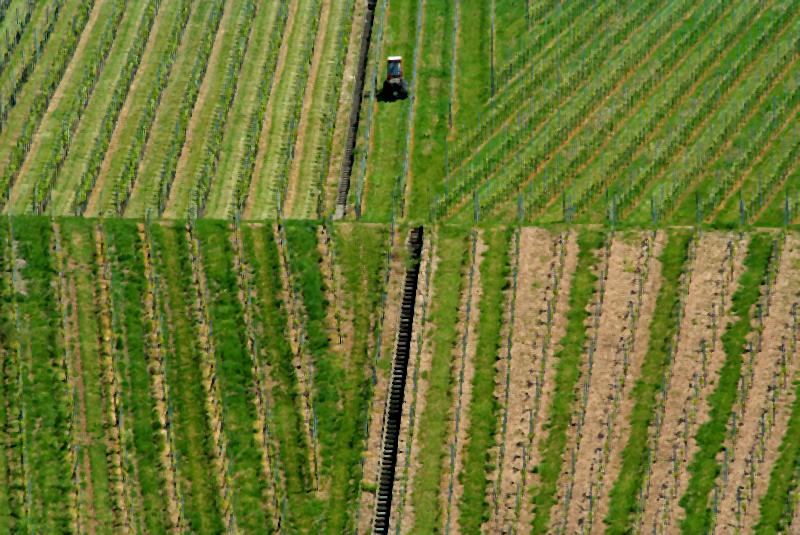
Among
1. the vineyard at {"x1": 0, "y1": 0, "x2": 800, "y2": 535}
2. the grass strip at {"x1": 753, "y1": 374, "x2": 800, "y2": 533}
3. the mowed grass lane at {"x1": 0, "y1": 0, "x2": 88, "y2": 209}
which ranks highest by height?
the mowed grass lane at {"x1": 0, "y1": 0, "x2": 88, "y2": 209}

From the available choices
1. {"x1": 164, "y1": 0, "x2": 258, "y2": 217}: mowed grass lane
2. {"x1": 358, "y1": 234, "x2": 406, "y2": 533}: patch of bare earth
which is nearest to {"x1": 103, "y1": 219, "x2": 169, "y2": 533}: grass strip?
{"x1": 164, "y1": 0, "x2": 258, "y2": 217}: mowed grass lane

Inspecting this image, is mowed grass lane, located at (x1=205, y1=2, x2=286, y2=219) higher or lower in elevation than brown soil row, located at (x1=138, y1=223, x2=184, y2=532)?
higher

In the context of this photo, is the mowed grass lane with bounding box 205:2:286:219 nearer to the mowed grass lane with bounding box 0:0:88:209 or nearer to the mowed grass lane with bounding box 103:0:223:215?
the mowed grass lane with bounding box 103:0:223:215

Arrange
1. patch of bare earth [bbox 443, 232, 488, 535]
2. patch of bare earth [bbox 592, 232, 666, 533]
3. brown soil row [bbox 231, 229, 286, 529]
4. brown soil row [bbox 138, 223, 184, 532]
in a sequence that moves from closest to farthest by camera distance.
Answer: patch of bare earth [bbox 592, 232, 666, 533]
patch of bare earth [bbox 443, 232, 488, 535]
brown soil row [bbox 138, 223, 184, 532]
brown soil row [bbox 231, 229, 286, 529]

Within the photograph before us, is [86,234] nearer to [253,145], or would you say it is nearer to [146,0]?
[253,145]

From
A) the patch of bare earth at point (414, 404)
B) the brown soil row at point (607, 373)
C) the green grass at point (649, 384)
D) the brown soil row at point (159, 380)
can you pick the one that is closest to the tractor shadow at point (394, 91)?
the patch of bare earth at point (414, 404)

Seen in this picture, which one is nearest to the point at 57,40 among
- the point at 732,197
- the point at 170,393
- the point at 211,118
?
the point at 211,118
